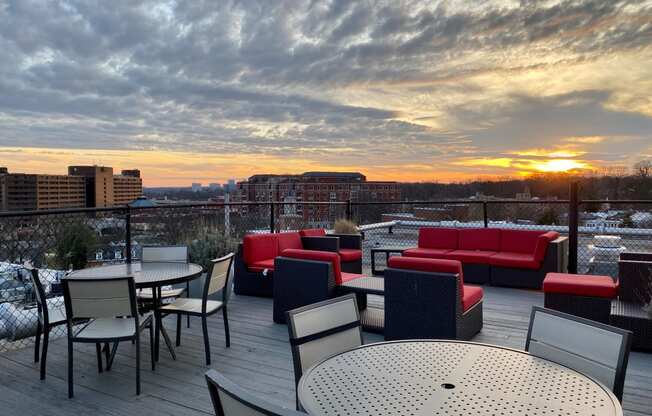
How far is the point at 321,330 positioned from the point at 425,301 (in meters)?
1.94

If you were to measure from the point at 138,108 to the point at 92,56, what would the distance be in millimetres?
3098

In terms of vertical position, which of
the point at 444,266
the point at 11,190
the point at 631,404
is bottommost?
the point at 631,404

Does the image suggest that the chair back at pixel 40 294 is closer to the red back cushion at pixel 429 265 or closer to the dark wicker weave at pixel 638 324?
the red back cushion at pixel 429 265

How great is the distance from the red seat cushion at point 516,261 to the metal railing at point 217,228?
2.44 ft

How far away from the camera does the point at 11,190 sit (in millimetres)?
7852

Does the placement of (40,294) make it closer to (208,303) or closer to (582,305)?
(208,303)

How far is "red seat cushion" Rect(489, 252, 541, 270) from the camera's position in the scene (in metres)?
6.26

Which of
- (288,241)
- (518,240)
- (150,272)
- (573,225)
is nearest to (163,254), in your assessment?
(150,272)

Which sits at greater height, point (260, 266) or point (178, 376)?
point (260, 266)

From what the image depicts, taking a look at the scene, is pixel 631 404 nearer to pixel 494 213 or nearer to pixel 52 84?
pixel 494 213

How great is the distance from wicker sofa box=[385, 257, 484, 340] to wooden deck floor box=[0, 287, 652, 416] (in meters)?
0.42

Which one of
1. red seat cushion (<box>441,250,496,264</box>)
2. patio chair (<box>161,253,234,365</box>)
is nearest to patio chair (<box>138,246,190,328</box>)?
patio chair (<box>161,253,234,365</box>)

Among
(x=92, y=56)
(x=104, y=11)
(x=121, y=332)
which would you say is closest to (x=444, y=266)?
(x=121, y=332)

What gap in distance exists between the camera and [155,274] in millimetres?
3828
